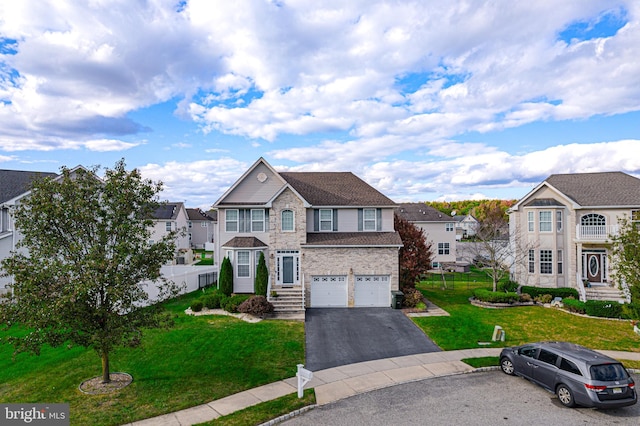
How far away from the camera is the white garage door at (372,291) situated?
2627 centimetres

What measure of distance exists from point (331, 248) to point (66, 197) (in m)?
16.6

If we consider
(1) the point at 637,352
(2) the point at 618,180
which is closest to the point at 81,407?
(1) the point at 637,352

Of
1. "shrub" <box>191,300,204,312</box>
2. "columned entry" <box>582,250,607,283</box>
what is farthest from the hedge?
"shrub" <box>191,300,204,312</box>

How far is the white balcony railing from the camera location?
28.6 m

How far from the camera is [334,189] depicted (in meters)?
30.0

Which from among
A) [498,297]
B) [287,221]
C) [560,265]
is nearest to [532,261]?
[560,265]

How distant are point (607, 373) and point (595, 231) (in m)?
20.9

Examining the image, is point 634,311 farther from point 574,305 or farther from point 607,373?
point 574,305

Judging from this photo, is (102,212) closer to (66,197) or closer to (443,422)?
(66,197)

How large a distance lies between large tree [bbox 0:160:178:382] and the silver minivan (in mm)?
13123

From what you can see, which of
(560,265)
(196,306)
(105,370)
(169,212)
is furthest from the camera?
(169,212)

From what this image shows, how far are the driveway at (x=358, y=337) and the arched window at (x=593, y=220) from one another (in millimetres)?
16881

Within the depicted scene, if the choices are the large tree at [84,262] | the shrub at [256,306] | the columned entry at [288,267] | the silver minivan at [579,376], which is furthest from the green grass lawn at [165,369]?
the silver minivan at [579,376]

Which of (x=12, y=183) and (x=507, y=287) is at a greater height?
(x=12, y=183)
